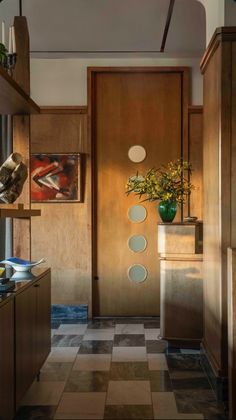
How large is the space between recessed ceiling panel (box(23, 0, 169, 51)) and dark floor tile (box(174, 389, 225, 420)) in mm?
3066

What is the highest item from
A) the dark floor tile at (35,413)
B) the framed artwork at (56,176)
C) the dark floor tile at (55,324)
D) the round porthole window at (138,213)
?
the framed artwork at (56,176)

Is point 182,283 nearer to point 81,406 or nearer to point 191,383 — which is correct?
point 191,383

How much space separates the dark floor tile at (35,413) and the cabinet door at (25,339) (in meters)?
0.17

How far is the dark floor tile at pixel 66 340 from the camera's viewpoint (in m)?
4.18

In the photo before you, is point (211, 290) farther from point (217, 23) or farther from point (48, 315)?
point (217, 23)

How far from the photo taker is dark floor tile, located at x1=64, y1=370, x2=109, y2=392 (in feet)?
10.2

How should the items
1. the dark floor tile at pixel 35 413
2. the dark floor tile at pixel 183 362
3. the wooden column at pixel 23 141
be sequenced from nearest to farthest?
the dark floor tile at pixel 35 413
the wooden column at pixel 23 141
the dark floor tile at pixel 183 362

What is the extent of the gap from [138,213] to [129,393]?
8.31 feet

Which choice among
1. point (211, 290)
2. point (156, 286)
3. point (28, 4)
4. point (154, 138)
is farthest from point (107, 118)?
point (211, 290)

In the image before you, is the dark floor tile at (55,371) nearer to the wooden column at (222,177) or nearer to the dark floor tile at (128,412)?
the dark floor tile at (128,412)

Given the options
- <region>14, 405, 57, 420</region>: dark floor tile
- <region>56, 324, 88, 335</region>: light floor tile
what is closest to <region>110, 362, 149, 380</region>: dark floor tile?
<region>14, 405, 57, 420</region>: dark floor tile

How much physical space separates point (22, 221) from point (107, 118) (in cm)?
231

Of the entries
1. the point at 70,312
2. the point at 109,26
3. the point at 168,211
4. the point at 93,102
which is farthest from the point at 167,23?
the point at 70,312

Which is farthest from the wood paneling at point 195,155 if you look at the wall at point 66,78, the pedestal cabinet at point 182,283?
the pedestal cabinet at point 182,283
